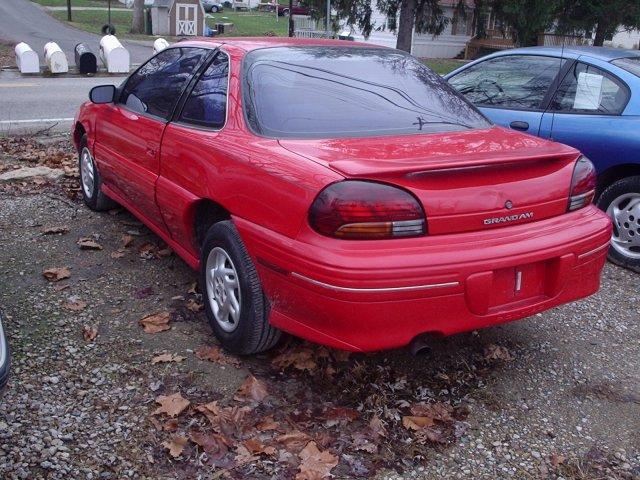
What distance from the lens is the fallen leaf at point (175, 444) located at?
9.98ft

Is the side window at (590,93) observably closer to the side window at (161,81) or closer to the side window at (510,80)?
the side window at (510,80)

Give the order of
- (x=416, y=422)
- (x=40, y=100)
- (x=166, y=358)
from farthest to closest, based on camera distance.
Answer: (x=40, y=100)
(x=166, y=358)
(x=416, y=422)

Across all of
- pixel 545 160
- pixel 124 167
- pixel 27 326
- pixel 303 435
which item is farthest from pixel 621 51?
pixel 27 326

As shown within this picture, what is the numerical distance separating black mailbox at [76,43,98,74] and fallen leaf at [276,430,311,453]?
1612 centimetres

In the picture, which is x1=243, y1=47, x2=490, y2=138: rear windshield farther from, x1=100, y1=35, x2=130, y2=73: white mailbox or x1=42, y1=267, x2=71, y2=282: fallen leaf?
x1=100, y1=35, x2=130, y2=73: white mailbox

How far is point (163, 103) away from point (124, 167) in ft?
1.98

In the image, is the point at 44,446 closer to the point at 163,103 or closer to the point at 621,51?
the point at 163,103

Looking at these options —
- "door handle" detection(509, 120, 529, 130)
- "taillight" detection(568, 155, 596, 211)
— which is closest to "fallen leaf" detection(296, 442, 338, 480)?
"taillight" detection(568, 155, 596, 211)

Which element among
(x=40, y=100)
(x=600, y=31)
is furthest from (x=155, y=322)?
(x=600, y=31)

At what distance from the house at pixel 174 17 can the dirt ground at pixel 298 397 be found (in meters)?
33.5

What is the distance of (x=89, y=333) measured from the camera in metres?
3.99

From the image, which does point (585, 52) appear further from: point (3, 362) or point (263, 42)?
point (3, 362)

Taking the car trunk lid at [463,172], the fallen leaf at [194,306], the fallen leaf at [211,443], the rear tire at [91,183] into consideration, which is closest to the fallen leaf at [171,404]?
the fallen leaf at [211,443]

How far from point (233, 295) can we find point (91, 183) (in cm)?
281
